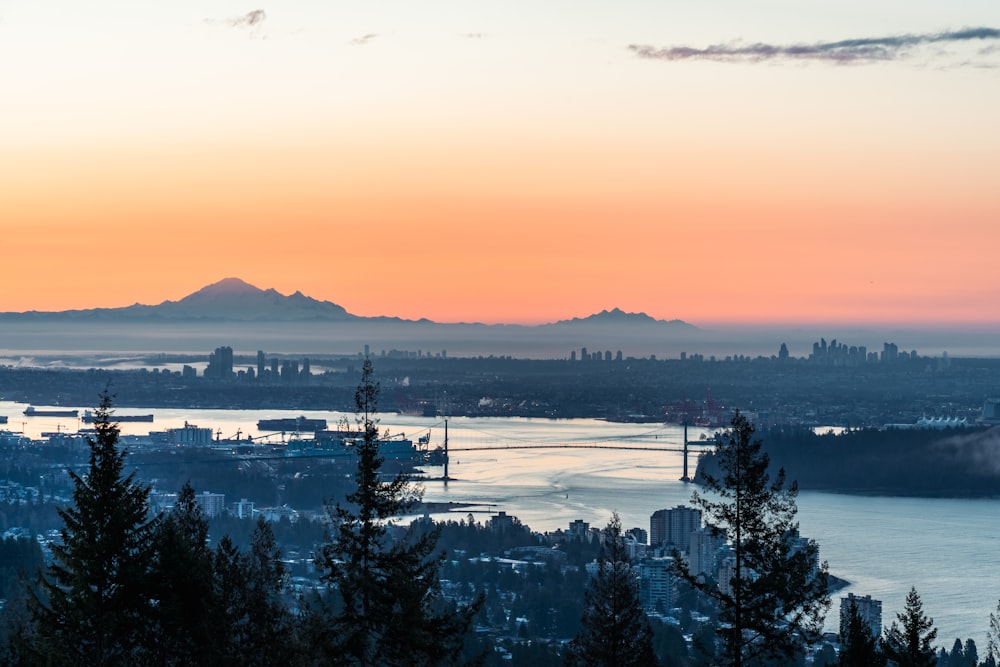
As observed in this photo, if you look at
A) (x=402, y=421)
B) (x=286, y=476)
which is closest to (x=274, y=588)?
(x=286, y=476)

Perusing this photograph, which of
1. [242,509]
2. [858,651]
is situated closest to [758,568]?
[858,651]

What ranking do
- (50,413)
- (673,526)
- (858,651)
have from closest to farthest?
1. (858,651)
2. (673,526)
3. (50,413)

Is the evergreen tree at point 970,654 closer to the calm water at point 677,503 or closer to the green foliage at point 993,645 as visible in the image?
the green foliage at point 993,645

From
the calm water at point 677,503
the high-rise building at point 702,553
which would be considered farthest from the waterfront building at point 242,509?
the high-rise building at point 702,553

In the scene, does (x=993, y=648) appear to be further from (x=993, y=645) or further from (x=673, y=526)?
(x=673, y=526)

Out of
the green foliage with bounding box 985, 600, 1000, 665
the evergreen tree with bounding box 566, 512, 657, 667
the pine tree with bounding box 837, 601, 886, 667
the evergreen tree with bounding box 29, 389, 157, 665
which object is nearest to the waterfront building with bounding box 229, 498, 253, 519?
the green foliage with bounding box 985, 600, 1000, 665

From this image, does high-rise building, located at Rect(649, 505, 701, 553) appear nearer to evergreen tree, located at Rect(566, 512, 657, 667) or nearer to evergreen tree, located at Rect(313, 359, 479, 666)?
evergreen tree, located at Rect(566, 512, 657, 667)

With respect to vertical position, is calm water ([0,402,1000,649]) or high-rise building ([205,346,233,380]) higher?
high-rise building ([205,346,233,380])
